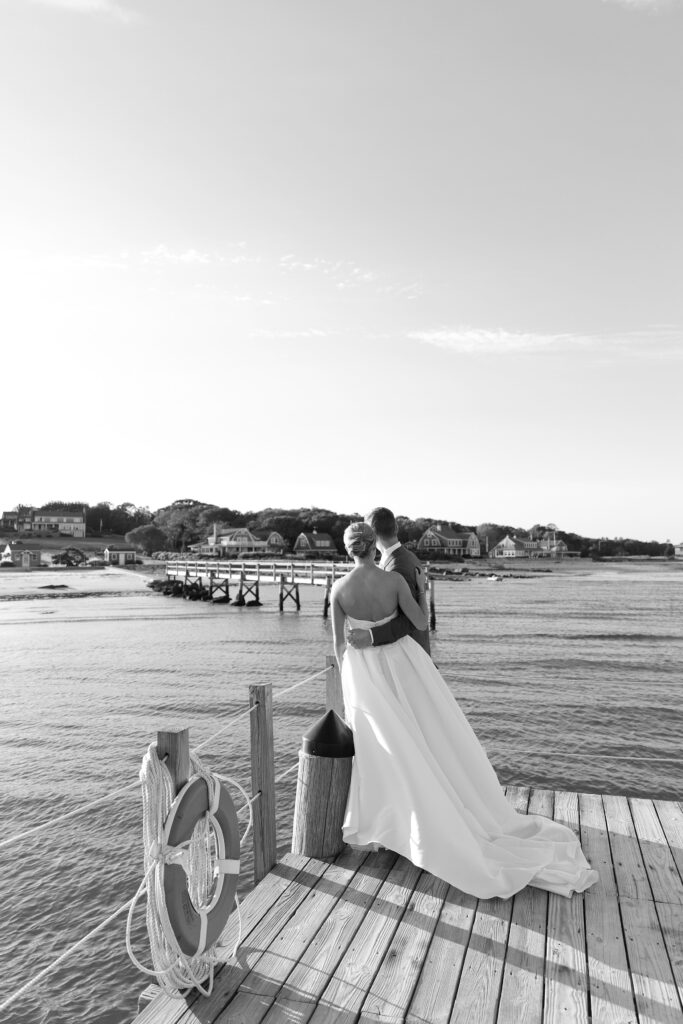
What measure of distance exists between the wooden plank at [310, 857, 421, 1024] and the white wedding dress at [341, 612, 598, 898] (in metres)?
0.20

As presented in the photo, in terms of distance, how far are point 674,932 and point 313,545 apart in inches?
4308

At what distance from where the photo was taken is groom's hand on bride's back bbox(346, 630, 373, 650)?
13.2 ft

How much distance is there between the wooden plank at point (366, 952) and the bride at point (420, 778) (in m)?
0.18

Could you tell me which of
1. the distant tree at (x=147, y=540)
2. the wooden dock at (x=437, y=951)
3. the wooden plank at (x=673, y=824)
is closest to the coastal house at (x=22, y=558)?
the distant tree at (x=147, y=540)

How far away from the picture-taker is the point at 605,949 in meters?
3.15

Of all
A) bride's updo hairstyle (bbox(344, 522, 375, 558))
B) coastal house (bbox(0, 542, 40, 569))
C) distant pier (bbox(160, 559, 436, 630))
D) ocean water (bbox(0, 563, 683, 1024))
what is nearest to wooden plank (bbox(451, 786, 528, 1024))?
bride's updo hairstyle (bbox(344, 522, 375, 558))

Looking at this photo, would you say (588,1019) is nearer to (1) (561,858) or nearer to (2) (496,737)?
(1) (561,858)

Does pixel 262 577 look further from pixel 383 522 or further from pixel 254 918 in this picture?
pixel 254 918

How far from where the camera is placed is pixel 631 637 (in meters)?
28.3

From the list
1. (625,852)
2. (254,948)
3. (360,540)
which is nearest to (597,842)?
(625,852)

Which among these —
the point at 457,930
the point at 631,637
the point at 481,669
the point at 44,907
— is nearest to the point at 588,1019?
the point at 457,930

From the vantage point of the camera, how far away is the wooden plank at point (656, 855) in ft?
12.3

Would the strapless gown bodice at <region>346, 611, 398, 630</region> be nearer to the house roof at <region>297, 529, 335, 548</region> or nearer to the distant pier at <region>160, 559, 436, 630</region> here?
the distant pier at <region>160, 559, 436, 630</region>

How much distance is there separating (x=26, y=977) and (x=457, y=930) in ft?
13.8
